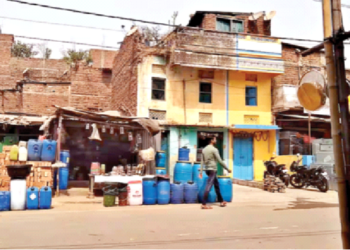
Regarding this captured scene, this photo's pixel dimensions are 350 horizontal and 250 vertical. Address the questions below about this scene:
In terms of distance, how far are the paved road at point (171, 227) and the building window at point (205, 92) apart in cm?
1048

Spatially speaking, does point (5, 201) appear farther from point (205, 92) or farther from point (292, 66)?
point (292, 66)

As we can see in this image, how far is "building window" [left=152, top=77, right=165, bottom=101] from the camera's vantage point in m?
18.7

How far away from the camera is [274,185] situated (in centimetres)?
1395

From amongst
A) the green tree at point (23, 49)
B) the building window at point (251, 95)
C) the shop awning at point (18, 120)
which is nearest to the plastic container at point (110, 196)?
the shop awning at point (18, 120)

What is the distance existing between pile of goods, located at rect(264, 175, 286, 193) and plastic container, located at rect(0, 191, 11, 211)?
9649mm

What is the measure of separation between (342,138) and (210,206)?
6703 millimetres

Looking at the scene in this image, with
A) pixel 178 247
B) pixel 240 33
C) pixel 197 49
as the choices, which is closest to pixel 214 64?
pixel 197 49

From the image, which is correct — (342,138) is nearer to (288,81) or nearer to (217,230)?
(217,230)

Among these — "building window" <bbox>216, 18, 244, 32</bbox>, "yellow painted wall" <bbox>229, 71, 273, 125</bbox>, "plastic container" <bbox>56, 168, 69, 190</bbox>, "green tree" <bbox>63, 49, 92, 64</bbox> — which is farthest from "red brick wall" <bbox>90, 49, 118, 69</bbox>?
"plastic container" <bbox>56, 168, 69, 190</bbox>

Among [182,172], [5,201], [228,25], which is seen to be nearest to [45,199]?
[5,201]

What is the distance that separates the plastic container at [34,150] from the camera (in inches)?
435

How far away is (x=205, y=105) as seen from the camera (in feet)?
64.0

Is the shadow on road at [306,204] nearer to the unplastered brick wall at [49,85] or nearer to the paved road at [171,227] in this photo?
the paved road at [171,227]

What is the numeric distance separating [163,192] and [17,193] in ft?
12.7
